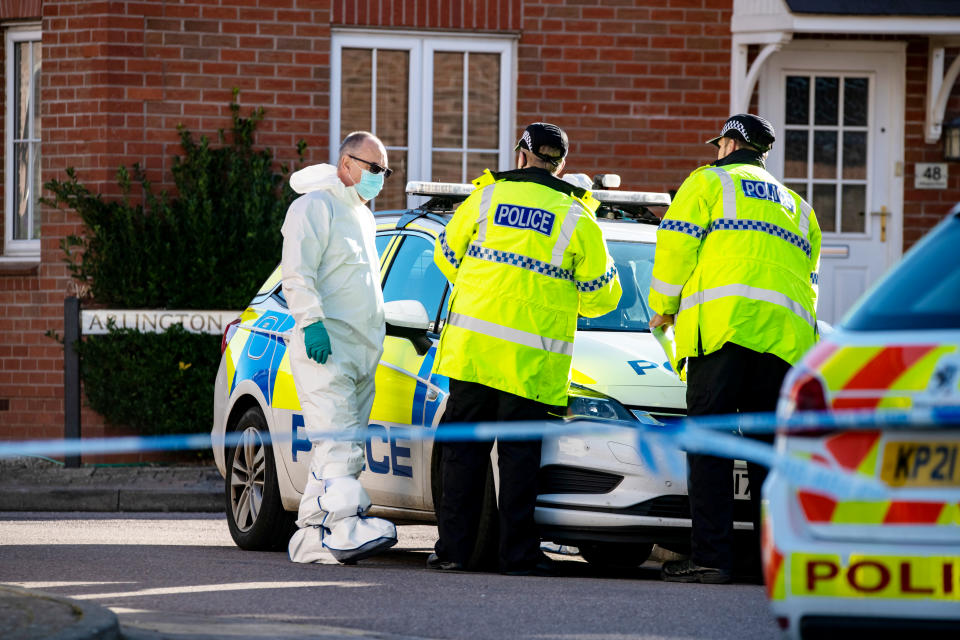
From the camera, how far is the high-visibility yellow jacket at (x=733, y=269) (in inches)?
272

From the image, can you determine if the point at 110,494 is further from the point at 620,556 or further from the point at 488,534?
the point at 488,534

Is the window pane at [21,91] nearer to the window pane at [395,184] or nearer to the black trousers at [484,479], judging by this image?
the window pane at [395,184]

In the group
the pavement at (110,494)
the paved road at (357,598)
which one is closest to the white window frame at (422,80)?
the pavement at (110,494)

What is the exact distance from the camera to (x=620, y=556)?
27.1ft

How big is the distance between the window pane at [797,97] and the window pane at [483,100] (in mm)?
2537

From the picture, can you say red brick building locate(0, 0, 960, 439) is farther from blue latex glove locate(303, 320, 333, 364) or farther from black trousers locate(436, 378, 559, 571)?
black trousers locate(436, 378, 559, 571)

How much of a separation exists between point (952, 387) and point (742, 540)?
364cm

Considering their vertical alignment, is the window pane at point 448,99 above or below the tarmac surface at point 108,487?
above

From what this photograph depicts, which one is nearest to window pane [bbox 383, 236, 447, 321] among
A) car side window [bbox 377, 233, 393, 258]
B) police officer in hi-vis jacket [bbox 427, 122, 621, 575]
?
car side window [bbox 377, 233, 393, 258]

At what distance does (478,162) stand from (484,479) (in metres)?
7.24

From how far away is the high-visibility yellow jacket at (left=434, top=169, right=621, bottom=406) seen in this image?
23.0 feet

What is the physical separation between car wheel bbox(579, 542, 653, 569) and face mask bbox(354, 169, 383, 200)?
6.76 ft

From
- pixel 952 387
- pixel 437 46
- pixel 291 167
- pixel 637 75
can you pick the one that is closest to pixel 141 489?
pixel 291 167

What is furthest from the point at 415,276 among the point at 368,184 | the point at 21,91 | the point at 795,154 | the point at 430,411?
the point at 21,91
